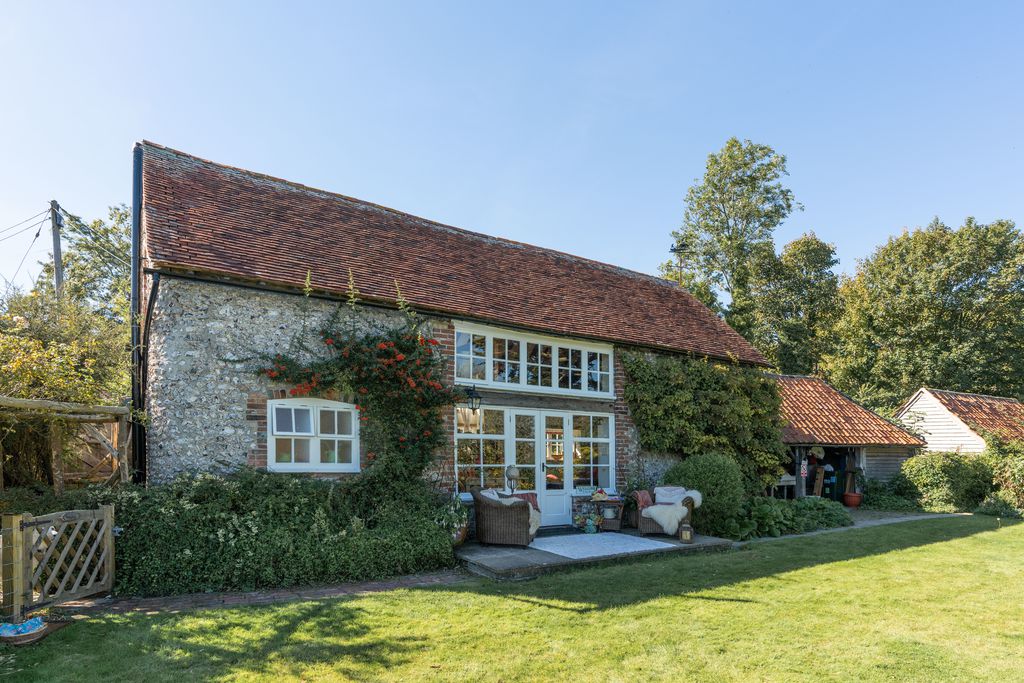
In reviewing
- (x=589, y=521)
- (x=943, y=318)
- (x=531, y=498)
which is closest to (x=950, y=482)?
(x=589, y=521)

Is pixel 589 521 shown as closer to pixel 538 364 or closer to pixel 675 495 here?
pixel 675 495

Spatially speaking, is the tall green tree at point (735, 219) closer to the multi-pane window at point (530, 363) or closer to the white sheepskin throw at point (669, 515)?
the multi-pane window at point (530, 363)

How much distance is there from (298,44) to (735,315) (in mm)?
27471

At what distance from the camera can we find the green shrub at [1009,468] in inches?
700

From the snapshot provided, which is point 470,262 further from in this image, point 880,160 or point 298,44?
point 880,160

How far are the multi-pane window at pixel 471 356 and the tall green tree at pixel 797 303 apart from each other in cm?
2510

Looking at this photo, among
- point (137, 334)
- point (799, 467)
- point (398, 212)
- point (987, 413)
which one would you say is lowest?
point (799, 467)

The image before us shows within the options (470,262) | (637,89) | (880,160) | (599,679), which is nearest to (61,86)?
(470,262)

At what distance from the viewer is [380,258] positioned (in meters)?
12.1

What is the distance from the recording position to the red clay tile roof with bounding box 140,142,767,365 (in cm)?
1005

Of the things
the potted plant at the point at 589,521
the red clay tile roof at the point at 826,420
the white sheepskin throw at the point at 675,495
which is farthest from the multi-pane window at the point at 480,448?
the red clay tile roof at the point at 826,420

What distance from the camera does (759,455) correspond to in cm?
1504

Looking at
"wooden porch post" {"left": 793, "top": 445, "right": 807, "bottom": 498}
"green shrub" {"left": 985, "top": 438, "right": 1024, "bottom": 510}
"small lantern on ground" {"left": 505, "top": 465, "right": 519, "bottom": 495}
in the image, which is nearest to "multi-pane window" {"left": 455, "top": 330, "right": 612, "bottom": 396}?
"small lantern on ground" {"left": 505, "top": 465, "right": 519, "bottom": 495}

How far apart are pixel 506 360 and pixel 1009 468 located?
1642cm
